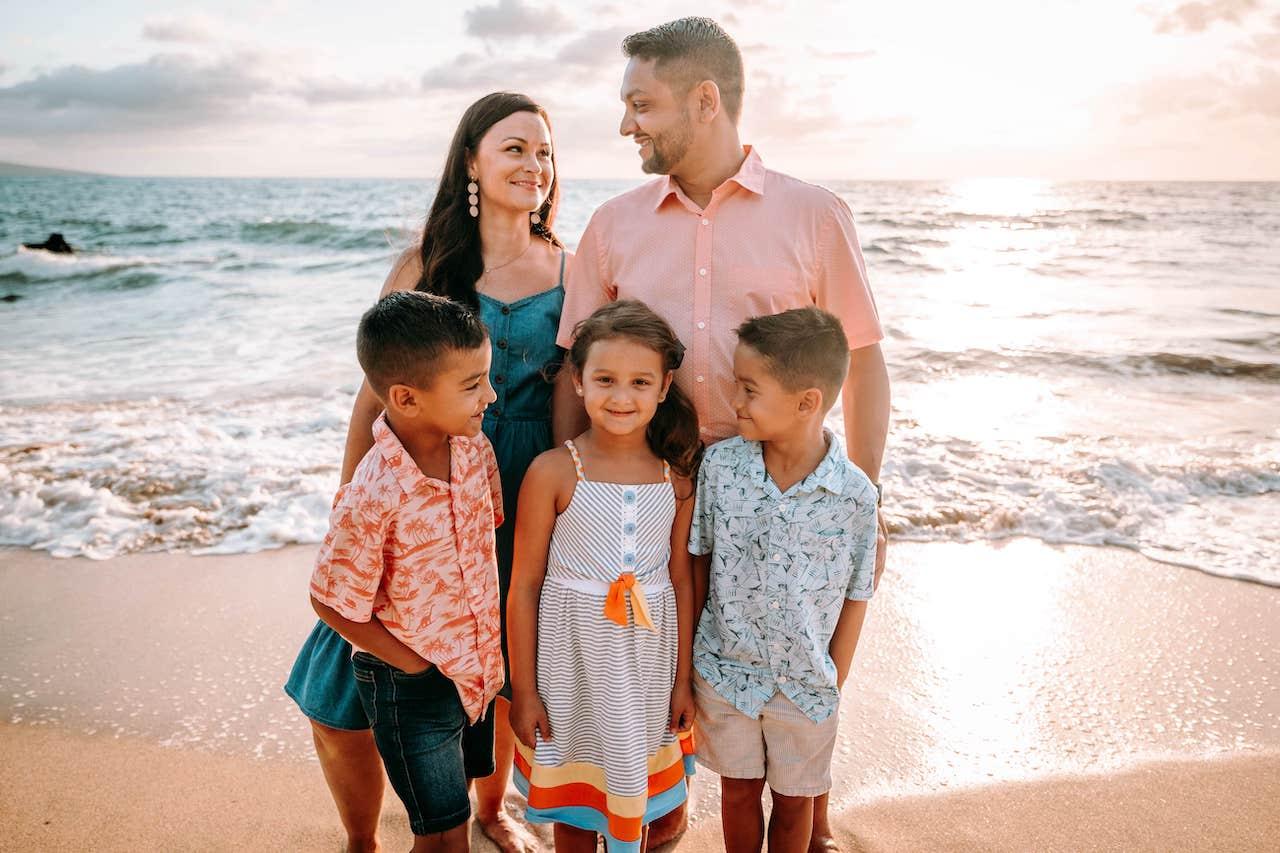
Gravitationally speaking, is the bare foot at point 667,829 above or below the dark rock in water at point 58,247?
below

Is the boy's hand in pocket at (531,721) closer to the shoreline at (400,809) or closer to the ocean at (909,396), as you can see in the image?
the shoreline at (400,809)

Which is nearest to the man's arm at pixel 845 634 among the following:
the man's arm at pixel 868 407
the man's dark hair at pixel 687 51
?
the man's arm at pixel 868 407

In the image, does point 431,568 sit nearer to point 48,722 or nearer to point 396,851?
point 396,851

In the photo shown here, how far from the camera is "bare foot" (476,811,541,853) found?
9.04 ft

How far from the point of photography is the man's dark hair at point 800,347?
2.15m

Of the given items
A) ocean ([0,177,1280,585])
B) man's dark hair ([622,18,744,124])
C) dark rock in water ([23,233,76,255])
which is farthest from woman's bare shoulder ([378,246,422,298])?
dark rock in water ([23,233,76,255])

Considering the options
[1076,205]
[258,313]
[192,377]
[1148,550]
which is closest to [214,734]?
[1148,550]

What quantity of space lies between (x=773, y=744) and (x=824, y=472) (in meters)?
0.74

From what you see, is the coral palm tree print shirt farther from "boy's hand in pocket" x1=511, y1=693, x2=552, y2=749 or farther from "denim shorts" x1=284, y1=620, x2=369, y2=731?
"denim shorts" x1=284, y1=620, x2=369, y2=731

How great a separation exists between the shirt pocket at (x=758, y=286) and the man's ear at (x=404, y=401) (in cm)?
90

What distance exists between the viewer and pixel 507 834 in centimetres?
279

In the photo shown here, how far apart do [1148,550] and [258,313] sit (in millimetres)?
12142

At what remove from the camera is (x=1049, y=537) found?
504cm

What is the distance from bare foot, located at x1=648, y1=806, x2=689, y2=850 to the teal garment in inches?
30.7
